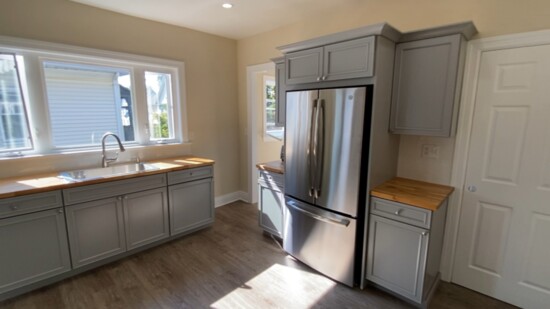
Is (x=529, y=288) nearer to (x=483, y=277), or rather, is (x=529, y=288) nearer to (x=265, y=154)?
(x=483, y=277)

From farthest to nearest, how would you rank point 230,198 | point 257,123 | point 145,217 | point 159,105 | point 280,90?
point 230,198
point 257,123
point 159,105
point 280,90
point 145,217

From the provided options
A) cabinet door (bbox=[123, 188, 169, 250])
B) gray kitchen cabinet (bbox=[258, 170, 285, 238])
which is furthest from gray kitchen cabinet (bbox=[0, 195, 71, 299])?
gray kitchen cabinet (bbox=[258, 170, 285, 238])

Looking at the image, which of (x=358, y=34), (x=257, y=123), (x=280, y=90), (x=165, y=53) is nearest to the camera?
(x=358, y=34)

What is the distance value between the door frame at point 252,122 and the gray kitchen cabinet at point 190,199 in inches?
39.6

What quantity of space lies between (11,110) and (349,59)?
3.12 meters

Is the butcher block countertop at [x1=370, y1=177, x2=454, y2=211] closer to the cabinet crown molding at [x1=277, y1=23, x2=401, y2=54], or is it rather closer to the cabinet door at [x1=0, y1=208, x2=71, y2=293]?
the cabinet crown molding at [x1=277, y1=23, x2=401, y2=54]

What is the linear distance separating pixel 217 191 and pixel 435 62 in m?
3.31

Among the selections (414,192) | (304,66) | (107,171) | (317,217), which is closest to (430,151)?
(414,192)

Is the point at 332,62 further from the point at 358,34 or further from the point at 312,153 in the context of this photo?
the point at 312,153

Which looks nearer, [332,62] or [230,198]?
[332,62]

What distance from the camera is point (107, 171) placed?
2881mm

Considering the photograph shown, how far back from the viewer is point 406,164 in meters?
2.46

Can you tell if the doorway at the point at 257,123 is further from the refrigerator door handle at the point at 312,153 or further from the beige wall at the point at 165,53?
the refrigerator door handle at the point at 312,153

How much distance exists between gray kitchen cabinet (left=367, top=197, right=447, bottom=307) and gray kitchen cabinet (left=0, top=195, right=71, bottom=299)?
2.66 metres
